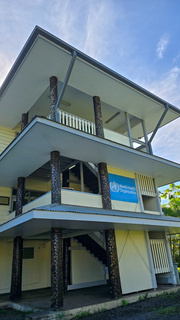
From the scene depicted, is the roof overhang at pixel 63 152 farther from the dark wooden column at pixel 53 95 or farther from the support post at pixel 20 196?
the dark wooden column at pixel 53 95

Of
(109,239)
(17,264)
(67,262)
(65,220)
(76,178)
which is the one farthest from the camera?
(76,178)

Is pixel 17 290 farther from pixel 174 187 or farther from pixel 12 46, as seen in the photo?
pixel 174 187

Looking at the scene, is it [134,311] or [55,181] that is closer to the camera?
[134,311]

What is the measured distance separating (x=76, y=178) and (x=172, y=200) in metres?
9.05

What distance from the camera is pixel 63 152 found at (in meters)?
8.89

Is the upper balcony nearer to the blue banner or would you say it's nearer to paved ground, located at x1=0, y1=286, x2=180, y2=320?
the blue banner

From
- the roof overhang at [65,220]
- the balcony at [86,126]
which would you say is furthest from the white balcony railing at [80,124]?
the roof overhang at [65,220]

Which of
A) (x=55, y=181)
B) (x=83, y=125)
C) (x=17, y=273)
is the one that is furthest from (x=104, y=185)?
(x=17, y=273)

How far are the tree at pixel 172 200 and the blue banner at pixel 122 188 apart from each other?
7.52 metres

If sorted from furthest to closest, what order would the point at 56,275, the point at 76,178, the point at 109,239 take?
the point at 76,178 → the point at 109,239 → the point at 56,275

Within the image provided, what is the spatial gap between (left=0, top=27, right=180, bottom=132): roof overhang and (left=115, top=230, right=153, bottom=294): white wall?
622 centimetres

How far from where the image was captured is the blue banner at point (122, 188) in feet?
32.9

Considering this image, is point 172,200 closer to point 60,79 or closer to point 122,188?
point 122,188

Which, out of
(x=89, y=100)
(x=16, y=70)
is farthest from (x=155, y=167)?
(x=16, y=70)
